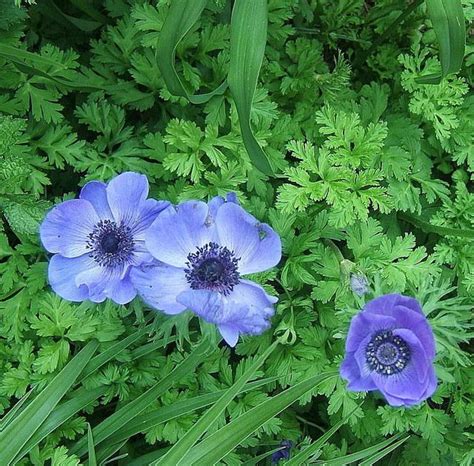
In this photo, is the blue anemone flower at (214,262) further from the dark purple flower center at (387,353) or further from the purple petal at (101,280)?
the dark purple flower center at (387,353)

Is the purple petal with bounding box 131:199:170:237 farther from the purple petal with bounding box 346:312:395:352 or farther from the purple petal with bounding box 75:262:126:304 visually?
the purple petal with bounding box 346:312:395:352

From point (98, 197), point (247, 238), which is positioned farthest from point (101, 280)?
point (247, 238)

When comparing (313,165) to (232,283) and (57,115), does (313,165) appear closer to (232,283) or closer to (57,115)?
(232,283)

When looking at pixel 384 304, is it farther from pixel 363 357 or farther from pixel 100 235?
pixel 100 235

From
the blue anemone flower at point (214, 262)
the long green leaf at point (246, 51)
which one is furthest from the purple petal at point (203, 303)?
the long green leaf at point (246, 51)

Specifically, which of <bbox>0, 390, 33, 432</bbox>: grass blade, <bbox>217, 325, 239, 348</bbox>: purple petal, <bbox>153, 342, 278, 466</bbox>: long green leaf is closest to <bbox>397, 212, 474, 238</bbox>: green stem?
<bbox>153, 342, 278, 466</bbox>: long green leaf
